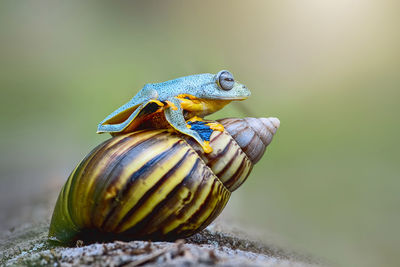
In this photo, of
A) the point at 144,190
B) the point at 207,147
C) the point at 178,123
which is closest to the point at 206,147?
the point at 207,147

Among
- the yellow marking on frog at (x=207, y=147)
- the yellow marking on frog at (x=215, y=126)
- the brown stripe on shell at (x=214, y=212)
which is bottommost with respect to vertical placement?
the brown stripe on shell at (x=214, y=212)

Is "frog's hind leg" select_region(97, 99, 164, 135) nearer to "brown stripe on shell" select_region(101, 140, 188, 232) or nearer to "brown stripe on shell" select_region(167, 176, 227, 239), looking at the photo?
"brown stripe on shell" select_region(101, 140, 188, 232)

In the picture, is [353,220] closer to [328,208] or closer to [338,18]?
[328,208]

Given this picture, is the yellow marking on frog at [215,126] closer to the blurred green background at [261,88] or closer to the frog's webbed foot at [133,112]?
the frog's webbed foot at [133,112]

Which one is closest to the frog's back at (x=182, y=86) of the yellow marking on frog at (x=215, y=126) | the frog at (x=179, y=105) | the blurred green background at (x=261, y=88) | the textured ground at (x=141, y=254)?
the frog at (x=179, y=105)

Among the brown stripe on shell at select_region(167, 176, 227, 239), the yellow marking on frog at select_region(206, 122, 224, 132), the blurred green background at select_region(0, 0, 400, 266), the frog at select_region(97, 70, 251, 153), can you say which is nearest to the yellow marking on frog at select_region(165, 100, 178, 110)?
the frog at select_region(97, 70, 251, 153)

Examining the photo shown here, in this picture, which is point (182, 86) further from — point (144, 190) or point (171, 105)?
point (144, 190)
